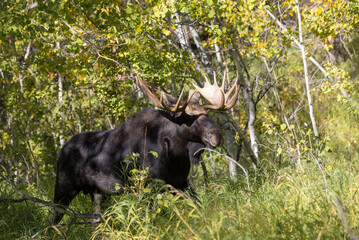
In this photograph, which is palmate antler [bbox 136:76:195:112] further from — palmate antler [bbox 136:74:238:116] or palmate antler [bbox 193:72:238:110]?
palmate antler [bbox 193:72:238:110]

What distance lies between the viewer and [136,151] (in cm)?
578

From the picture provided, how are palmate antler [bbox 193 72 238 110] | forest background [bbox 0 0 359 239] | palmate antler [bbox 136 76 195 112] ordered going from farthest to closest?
palmate antler [bbox 193 72 238 110]
palmate antler [bbox 136 76 195 112]
forest background [bbox 0 0 359 239]

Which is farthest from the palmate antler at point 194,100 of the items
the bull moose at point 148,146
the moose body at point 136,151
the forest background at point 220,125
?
the forest background at point 220,125

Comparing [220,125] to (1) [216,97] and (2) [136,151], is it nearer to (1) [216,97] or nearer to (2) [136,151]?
(1) [216,97]

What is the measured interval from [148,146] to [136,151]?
175mm

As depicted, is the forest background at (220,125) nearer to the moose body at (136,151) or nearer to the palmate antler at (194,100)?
the moose body at (136,151)

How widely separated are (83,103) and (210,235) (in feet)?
26.0

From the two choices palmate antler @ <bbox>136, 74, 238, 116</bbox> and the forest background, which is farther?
palmate antler @ <bbox>136, 74, 238, 116</bbox>

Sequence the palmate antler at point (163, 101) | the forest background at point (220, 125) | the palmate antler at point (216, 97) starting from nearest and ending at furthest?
the forest background at point (220, 125)
the palmate antler at point (163, 101)
the palmate antler at point (216, 97)

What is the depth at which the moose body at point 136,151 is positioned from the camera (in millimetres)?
5613

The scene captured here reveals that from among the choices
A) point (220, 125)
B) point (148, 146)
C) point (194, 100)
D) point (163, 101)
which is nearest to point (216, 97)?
point (194, 100)

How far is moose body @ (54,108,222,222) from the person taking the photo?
5.61 m

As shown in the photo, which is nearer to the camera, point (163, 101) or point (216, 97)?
point (163, 101)

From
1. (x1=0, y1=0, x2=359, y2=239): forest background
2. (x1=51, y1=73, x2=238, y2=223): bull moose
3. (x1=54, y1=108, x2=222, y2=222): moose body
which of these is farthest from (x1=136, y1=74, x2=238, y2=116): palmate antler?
(x1=0, y1=0, x2=359, y2=239): forest background
